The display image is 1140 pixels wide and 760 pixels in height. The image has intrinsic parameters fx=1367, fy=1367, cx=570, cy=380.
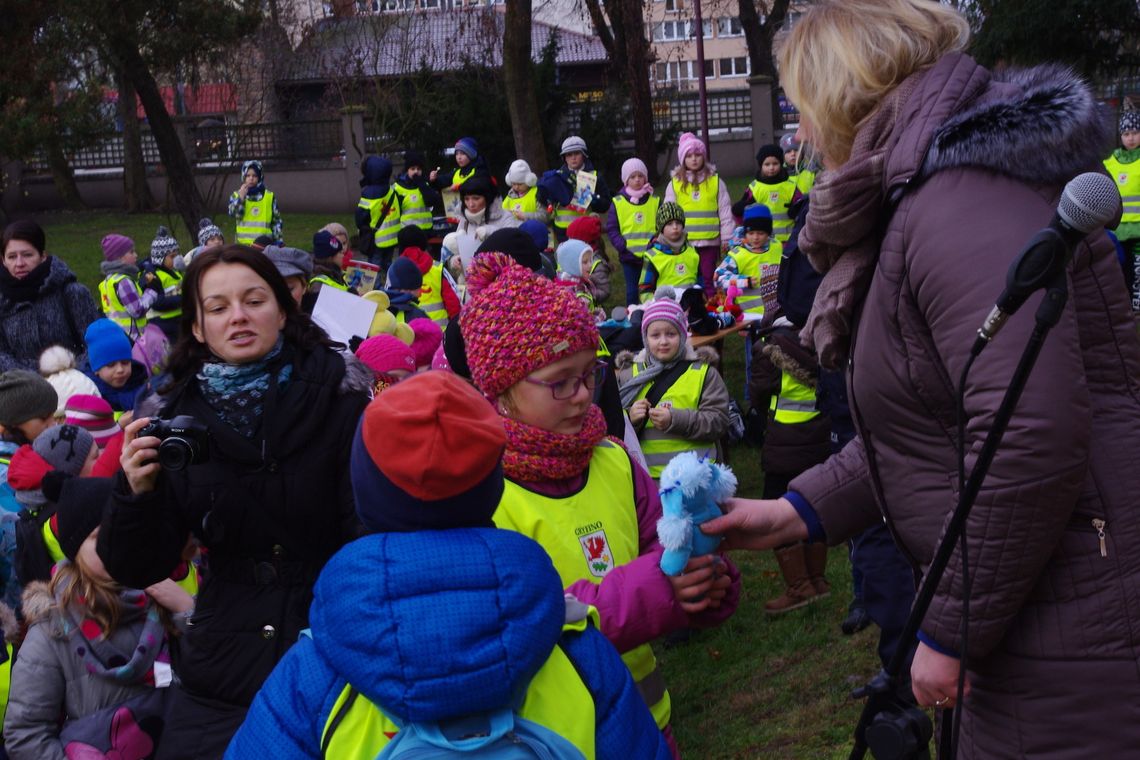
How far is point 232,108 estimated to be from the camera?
127 ft

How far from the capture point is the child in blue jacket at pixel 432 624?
204 centimetres

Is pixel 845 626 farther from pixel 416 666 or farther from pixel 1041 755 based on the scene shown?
pixel 416 666

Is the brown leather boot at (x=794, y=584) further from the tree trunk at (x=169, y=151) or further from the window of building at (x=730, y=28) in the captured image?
the window of building at (x=730, y=28)

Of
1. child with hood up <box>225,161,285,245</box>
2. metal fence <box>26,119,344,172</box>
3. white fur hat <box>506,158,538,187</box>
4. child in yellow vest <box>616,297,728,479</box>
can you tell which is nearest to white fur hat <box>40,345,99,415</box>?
child in yellow vest <box>616,297,728,479</box>

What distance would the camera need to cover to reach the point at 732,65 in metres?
86.8

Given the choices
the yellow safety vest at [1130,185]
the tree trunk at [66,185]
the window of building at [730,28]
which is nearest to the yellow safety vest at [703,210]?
the yellow safety vest at [1130,185]

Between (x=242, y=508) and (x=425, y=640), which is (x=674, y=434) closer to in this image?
(x=242, y=508)

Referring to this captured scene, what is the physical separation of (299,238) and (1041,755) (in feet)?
79.3

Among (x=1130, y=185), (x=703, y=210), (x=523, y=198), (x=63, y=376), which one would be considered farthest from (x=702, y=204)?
(x=63, y=376)

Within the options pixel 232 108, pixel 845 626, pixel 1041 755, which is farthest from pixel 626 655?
pixel 232 108

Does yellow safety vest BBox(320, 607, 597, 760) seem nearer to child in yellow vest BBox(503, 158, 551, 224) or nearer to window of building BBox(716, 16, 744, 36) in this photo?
child in yellow vest BBox(503, 158, 551, 224)

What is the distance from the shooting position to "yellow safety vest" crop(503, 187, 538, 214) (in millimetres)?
14961

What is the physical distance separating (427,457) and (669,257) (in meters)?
10.4

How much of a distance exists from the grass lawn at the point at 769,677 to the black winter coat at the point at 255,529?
2.74 m
